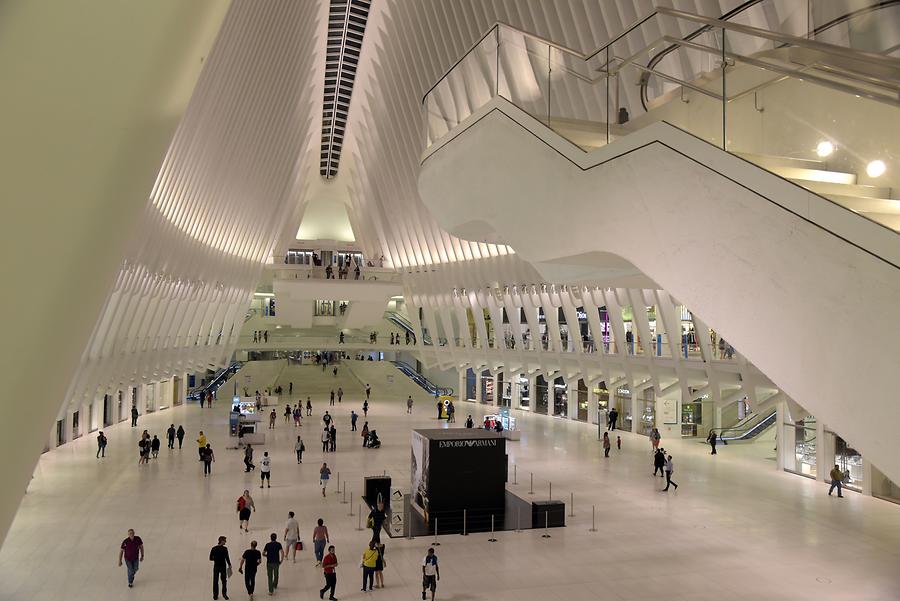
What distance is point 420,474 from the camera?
17062mm

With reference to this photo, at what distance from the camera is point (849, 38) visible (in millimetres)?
4879

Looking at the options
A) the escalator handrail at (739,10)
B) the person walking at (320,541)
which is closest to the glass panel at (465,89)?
the escalator handrail at (739,10)

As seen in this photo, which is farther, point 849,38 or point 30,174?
point 849,38

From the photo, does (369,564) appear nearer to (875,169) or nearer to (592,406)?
(875,169)

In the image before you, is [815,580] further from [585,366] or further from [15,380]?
[585,366]

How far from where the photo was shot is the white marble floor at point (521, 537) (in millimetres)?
11867

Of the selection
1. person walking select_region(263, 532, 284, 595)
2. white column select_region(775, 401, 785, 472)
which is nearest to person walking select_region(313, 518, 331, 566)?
person walking select_region(263, 532, 284, 595)

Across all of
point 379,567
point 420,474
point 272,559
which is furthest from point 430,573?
point 420,474

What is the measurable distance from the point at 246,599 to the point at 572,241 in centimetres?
789

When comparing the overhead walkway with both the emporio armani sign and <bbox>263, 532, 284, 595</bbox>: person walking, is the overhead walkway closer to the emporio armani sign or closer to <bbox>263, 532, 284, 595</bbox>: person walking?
<bbox>263, 532, 284, 595</bbox>: person walking

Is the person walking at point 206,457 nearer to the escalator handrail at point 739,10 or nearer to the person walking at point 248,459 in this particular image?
the person walking at point 248,459

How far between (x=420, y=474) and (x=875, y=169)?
543 inches

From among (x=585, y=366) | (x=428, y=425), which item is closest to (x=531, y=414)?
(x=428, y=425)

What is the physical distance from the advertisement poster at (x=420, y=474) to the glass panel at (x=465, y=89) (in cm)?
734
